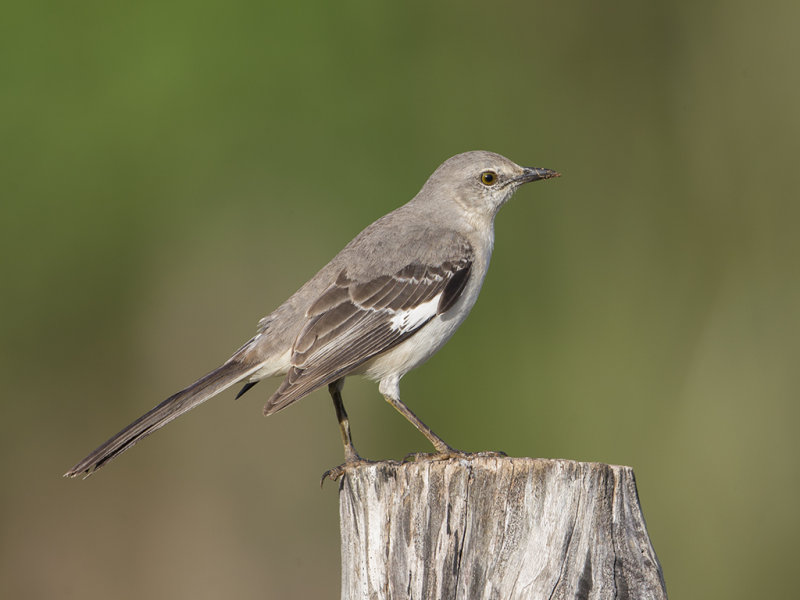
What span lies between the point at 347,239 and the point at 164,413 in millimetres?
3554

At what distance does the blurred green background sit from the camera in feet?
22.0

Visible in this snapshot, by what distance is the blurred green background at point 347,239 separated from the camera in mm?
6695

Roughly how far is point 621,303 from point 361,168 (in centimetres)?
255

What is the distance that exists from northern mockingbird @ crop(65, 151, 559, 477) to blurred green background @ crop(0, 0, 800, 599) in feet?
7.29

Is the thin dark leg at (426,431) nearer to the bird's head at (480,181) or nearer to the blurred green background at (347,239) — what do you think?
the bird's head at (480,181)

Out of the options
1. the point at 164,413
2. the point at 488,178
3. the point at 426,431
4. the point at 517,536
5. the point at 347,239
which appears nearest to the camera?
the point at 517,536

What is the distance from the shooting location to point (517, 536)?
287 cm

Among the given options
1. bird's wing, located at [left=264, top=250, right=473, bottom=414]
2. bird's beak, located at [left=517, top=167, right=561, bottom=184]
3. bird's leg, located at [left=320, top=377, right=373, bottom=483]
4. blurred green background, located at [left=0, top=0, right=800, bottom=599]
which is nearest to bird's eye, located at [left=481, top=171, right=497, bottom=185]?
bird's beak, located at [left=517, top=167, right=561, bottom=184]

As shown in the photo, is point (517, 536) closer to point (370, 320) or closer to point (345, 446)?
point (345, 446)

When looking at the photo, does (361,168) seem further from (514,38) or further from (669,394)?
(669,394)

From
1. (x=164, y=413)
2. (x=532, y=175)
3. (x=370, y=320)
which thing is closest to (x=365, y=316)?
(x=370, y=320)

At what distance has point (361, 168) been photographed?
7793mm

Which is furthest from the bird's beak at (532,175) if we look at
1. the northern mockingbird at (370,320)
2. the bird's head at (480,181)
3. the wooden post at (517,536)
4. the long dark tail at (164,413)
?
the wooden post at (517,536)

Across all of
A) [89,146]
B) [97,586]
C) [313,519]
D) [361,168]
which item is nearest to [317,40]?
[361,168]
